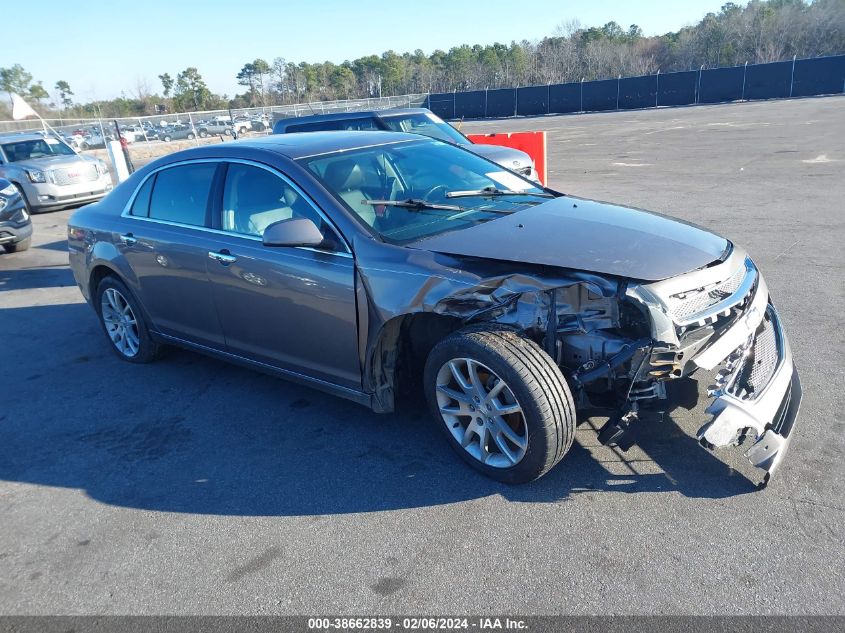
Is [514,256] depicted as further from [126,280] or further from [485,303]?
[126,280]

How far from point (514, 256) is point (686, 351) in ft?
3.01

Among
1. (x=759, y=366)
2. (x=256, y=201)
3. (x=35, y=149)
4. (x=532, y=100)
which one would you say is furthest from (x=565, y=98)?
(x=759, y=366)

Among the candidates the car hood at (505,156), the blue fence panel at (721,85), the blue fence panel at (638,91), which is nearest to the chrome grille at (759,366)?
the car hood at (505,156)

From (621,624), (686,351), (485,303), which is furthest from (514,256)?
(621,624)

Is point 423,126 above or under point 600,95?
above

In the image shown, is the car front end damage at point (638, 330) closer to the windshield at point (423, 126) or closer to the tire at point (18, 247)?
the windshield at point (423, 126)

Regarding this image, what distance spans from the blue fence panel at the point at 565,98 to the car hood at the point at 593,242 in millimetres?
45552

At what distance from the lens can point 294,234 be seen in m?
3.68

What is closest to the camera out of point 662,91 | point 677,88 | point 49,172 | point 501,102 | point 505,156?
point 505,156

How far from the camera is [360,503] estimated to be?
3420mm

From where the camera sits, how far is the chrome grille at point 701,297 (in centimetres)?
309

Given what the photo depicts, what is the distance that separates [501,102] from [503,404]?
158ft

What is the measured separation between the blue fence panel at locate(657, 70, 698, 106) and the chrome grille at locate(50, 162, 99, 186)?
39300mm

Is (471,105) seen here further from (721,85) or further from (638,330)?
(638,330)
